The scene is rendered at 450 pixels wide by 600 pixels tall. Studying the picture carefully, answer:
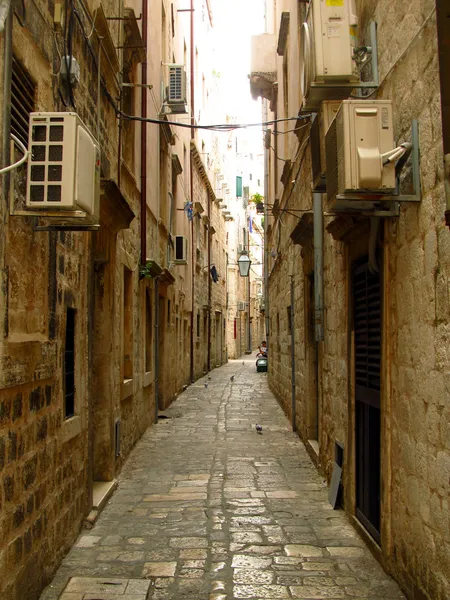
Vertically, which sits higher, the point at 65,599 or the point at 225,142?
the point at 225,142

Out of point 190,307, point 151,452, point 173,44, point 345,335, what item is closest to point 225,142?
point 190,307

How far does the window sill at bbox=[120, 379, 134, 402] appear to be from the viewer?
26.8 feet

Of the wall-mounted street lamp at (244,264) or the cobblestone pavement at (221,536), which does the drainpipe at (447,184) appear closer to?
the cobblestone pavement at (221,536)

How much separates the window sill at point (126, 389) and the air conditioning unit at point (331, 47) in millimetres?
4742

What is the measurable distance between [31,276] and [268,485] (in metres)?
4.26

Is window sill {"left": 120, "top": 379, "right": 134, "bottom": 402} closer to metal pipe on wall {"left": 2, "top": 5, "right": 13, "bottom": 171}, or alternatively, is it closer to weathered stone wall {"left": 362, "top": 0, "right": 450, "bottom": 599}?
weathered stone wall {"left": 362, "top": 0, "right": 450, "bottom": 599}

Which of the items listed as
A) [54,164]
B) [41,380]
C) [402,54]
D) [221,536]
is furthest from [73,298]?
[402,54]

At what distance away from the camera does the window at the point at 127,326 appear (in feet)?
29.5

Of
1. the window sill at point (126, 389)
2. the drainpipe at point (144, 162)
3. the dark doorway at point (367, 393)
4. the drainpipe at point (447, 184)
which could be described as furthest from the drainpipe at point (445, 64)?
the drainpipe at point (144, 162)

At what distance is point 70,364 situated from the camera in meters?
5.42

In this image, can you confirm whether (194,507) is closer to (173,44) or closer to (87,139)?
(87,139)

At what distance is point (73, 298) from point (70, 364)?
0.59 meters

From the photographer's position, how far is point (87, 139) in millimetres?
3953

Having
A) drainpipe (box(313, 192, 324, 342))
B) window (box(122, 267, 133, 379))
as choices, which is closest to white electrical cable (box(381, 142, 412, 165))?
drainpipe (box(313, 192, 324, 342))
